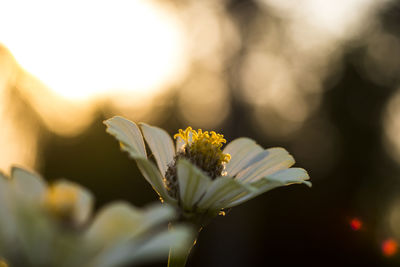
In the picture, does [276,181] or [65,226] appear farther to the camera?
[276,181]

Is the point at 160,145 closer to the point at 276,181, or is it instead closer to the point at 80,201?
the point at 276,181

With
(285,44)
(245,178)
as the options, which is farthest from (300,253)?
(245,178)

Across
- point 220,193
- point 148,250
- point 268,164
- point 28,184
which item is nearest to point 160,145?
point 268,164

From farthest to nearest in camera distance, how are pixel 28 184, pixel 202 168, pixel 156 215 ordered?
pixel 202 168 → pixel 28 184 → pixel 156 215

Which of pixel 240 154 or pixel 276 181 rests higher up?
pixel 276 181

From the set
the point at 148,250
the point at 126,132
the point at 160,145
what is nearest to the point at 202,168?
the point at 160,145

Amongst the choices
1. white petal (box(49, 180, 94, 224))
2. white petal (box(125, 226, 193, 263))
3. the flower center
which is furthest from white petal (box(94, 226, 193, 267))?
the flower center

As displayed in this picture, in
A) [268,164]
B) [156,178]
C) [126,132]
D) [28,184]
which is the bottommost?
[268,164]

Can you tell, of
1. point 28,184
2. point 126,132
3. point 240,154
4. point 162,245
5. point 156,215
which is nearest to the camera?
point 162,245
